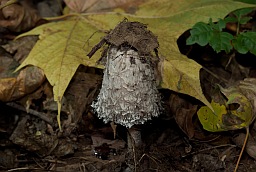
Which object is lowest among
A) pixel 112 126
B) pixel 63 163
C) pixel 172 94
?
pixel 63 163

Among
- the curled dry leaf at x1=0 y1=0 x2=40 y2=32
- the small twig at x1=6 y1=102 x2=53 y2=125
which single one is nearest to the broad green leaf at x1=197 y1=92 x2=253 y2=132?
the small twig at x1=6 y1=102 x2=53 y2=125

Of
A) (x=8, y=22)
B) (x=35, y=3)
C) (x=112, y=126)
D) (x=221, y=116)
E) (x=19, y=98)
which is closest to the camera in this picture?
(x=221, y=116)

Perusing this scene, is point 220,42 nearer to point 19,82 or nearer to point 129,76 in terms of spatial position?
point 129,76

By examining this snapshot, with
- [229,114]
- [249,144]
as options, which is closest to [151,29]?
[229,114]

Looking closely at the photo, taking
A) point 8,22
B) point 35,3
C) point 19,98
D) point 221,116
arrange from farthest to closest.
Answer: point 35,3, point 8,22, point 19,98, point 221,116

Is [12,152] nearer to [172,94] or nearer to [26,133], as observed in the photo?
[26,133]

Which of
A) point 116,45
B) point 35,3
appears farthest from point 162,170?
point 35,3
